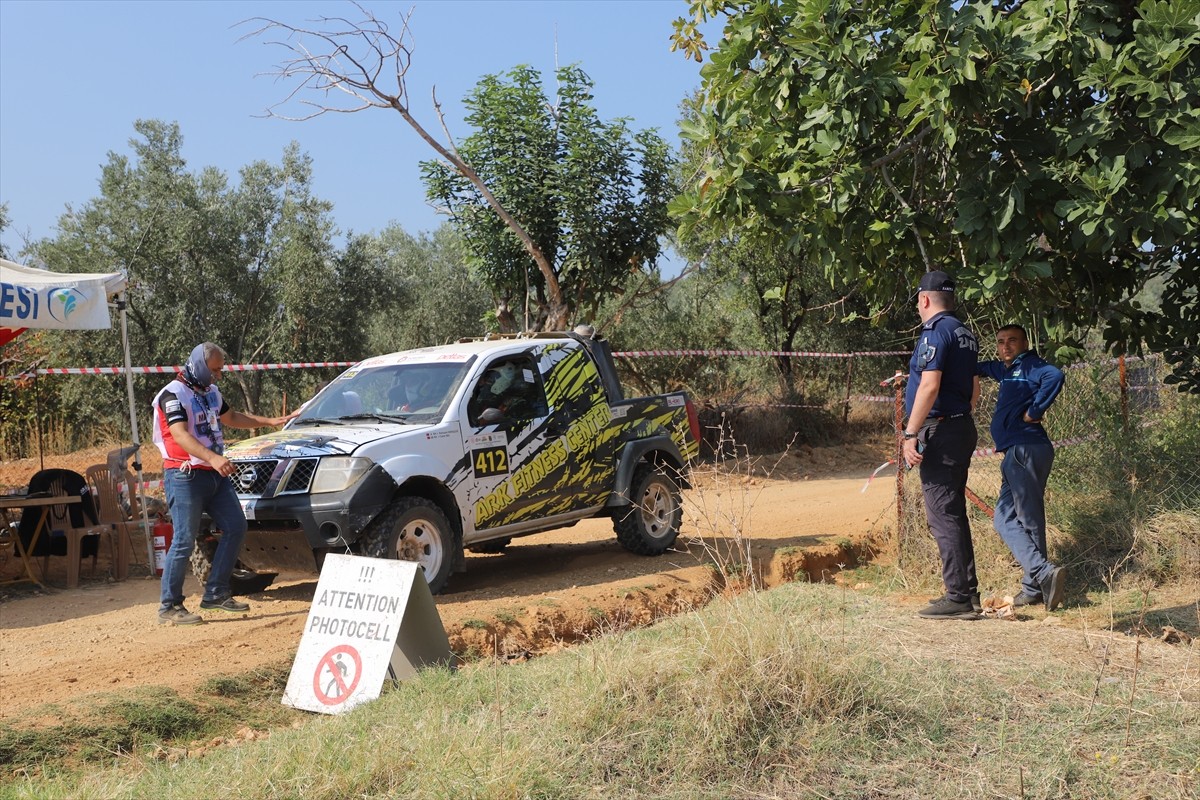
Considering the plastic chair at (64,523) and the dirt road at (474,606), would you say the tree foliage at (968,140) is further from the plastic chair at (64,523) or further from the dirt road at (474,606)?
the plastic chair at (64,523)

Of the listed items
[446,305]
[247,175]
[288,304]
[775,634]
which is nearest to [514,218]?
[288,304]

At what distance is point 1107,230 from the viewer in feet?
21.6

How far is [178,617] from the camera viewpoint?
816cm

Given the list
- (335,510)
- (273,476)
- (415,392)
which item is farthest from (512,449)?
(273,476)

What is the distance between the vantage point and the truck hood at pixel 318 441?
27.4ft

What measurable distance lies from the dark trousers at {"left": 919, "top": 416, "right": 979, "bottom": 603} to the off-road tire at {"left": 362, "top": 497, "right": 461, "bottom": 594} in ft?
11.5

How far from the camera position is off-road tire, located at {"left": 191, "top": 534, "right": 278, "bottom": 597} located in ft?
29.4

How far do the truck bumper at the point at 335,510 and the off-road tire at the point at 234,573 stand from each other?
767 mm

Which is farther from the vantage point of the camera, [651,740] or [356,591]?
[356,591]

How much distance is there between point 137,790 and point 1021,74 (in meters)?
6.16

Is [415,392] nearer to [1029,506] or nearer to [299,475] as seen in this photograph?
[299,475]

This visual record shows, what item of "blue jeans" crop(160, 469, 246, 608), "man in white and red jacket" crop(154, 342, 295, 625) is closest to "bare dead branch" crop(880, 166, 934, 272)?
"man in white and red jacket" crop(154, 342, 295, 625)

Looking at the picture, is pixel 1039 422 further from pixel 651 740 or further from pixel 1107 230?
pixel 651 740

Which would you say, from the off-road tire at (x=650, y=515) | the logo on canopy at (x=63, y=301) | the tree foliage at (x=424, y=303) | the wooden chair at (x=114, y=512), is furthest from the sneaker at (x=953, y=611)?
the tree foliage at (x=424, y=303)
